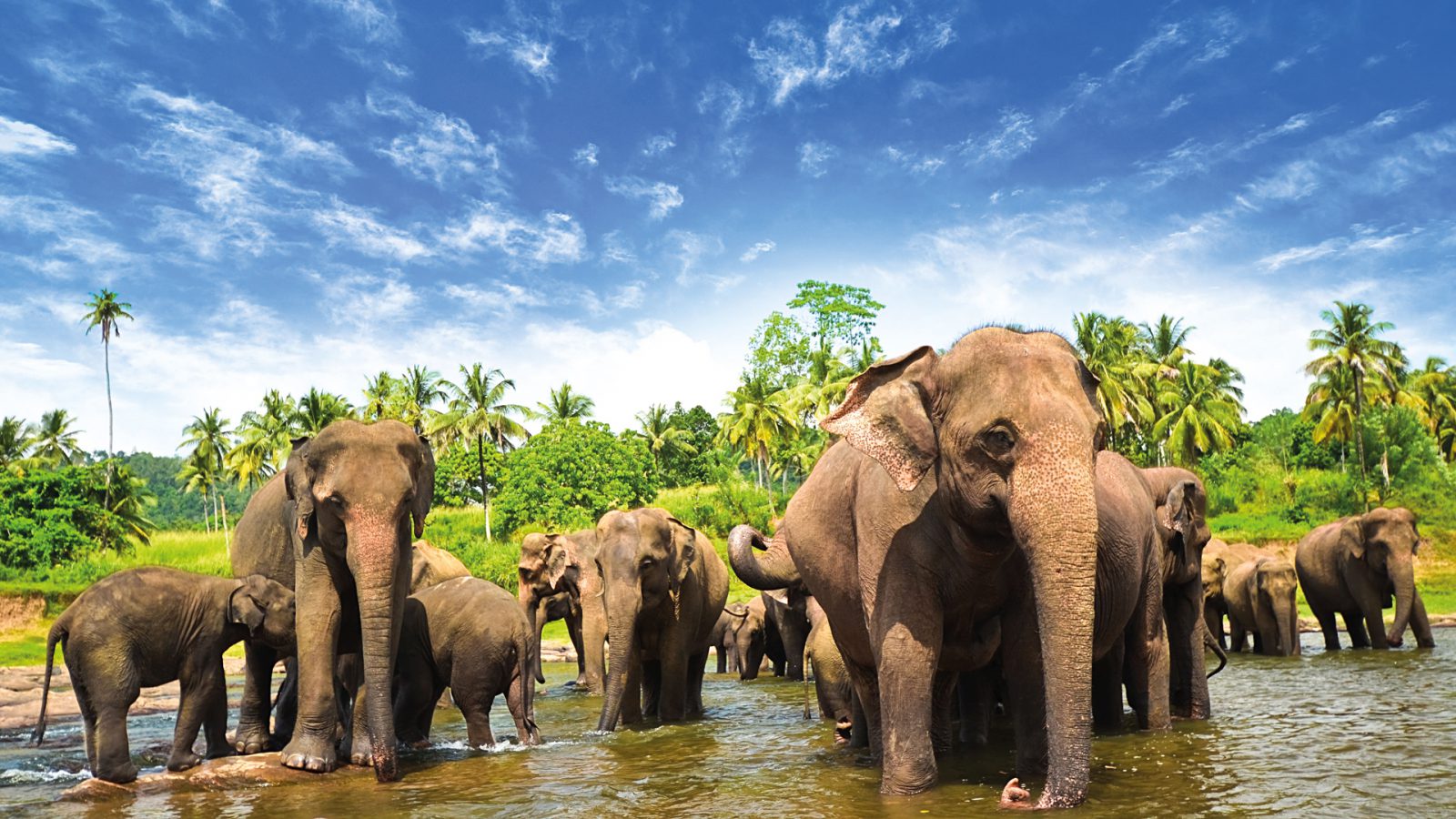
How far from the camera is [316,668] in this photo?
9.70m

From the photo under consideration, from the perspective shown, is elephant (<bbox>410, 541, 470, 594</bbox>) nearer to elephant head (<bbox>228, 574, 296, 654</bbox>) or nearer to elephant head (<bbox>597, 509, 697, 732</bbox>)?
elephant head (<bbox>597, 509, 697, 732</bbox>)

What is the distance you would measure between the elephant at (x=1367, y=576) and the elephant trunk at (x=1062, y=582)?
16.8 metres

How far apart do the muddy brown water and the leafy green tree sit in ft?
133

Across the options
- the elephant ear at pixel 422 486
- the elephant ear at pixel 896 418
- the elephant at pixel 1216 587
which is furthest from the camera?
the elephant at pixel 1216 587

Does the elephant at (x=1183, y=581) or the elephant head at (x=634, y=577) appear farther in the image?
the elephant head at (x=634, y=577)

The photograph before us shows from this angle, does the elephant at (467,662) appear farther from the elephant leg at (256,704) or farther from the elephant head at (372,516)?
the elephant head at (372,516)

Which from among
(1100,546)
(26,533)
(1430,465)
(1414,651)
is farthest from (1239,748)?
(1430,465)

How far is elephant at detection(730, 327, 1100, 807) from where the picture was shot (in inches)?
210

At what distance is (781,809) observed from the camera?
22.1 feet

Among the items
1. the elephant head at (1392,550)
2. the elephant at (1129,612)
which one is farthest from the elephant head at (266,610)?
the elephant head at (1392,550)

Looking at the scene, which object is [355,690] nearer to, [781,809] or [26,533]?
[781,809]

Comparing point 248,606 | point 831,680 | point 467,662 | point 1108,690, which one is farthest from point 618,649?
point 1108,690

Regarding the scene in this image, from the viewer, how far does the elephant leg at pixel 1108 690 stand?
9.18 m

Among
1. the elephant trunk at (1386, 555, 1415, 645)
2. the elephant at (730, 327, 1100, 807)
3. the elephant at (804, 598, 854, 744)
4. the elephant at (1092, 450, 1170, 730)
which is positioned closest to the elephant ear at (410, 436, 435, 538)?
the elephant at (804, 598, 854, 744)
